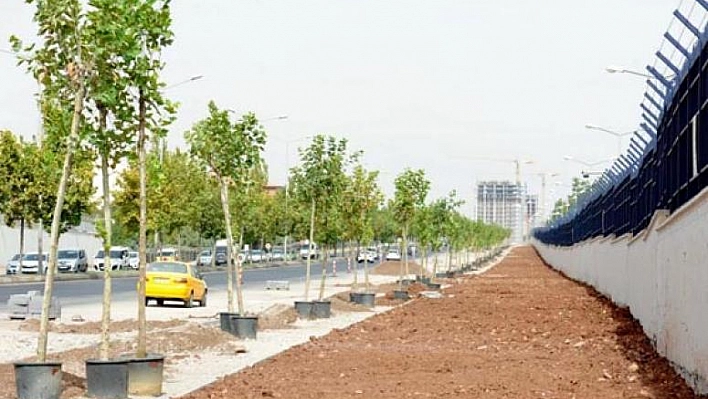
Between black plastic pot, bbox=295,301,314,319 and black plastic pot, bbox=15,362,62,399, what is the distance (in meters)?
17.6

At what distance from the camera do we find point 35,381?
12680 mm

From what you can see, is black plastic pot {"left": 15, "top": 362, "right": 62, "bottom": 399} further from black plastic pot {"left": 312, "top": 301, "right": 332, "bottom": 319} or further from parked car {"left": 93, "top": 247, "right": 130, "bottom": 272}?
parked car {"left": 93, "top": 247, "right": 130, "bottom": 272}

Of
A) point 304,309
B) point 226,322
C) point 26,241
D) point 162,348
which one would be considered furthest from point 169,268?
point 26,241

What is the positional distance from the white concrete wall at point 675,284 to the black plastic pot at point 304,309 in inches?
280

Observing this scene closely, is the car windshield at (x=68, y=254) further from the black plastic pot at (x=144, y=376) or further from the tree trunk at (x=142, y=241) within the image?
the black plastic pot at (x=144, y=376)

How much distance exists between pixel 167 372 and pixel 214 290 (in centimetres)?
3373

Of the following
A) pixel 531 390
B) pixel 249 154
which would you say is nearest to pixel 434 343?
pixel 249 154

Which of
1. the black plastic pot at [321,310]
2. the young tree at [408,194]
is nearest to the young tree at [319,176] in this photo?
the black plastic pot at [321,310]

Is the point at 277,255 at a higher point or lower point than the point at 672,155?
lower

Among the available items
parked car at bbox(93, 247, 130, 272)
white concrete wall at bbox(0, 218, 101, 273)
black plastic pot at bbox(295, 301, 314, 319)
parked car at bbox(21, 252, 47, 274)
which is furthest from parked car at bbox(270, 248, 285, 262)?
black plastic pot at bbox(295, 301, 314, 319)

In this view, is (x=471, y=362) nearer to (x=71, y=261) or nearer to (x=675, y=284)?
(x=675, y=284)

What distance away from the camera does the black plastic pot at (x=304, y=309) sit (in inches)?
1190

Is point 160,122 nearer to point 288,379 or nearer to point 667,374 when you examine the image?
point 288,379

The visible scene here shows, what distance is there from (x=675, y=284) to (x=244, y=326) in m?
9.02
